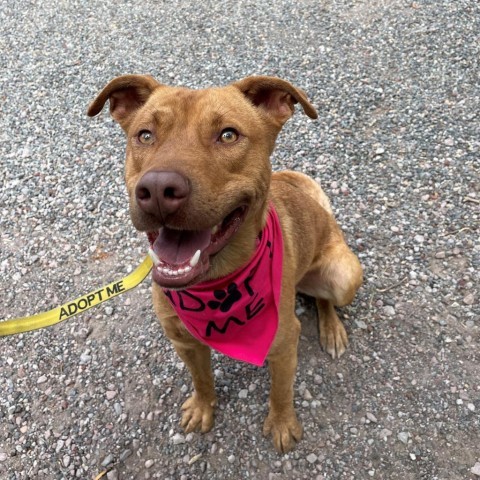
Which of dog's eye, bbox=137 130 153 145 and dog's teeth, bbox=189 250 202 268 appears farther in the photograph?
dog's eye, bbox=137 130 153 145

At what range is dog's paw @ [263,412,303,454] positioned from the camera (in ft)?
12.6

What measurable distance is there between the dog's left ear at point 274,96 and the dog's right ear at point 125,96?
24.1 inches

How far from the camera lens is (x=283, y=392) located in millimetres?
3691

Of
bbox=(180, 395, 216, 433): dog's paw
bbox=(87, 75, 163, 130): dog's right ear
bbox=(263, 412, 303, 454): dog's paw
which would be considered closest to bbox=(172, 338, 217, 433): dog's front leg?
bbox=(180, 395, 216, 433): dog's paw

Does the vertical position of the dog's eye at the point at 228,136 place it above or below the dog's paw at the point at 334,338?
above

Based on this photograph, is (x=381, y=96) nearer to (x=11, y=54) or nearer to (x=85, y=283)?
(x=85, y=283)

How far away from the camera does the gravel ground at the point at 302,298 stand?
3.92 metres

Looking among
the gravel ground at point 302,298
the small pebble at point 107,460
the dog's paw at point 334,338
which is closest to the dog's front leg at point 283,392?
the gravel ground at point 302,298

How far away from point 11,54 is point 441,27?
8.22 metres

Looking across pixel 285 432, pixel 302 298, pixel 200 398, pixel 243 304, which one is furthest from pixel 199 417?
pixel 302 298

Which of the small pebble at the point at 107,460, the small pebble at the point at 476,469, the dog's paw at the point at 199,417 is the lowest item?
the small pebble at the point at 476,469

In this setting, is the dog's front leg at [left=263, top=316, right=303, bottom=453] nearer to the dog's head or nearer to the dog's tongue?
the dog's head

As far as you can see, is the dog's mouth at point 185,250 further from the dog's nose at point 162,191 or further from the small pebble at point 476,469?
the small pebble at point 476,469

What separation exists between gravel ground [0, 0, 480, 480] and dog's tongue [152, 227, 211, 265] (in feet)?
6.87
